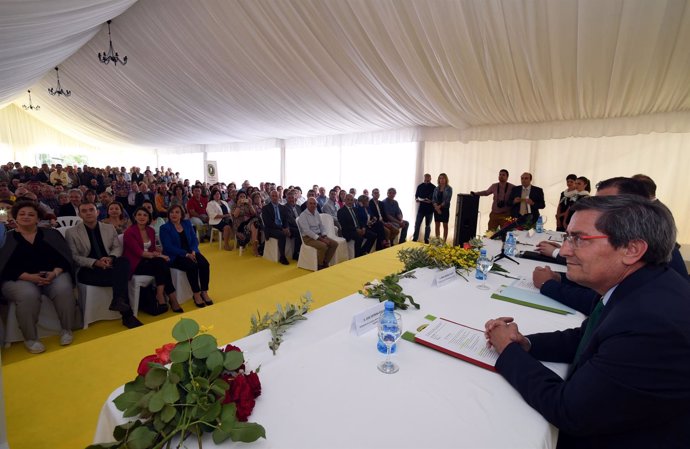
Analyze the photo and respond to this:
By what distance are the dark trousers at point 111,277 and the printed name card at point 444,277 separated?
2838 mm

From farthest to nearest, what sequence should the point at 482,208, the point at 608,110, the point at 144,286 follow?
the point at 482,208
the point at 608,110
the point at 144,286

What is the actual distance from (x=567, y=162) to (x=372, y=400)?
7.28 metres

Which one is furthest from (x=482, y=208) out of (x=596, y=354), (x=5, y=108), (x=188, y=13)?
(x=5, y=108)

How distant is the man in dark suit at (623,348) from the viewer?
0.76 m

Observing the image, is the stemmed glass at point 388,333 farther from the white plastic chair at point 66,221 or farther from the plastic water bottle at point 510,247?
the white plastic chair at point 66,221

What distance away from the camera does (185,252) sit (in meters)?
3.70

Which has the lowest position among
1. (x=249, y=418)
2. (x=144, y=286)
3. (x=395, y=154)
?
(x=144, y=286)

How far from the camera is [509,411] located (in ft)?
3.04

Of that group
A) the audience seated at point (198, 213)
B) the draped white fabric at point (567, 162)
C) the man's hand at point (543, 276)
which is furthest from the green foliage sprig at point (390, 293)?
the draped white fabric at point (567, 162)

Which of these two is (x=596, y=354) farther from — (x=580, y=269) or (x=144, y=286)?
(x=144, y=286)

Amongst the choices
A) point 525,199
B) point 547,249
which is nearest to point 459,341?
point 547,249

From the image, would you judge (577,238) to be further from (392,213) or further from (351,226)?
(392,213)

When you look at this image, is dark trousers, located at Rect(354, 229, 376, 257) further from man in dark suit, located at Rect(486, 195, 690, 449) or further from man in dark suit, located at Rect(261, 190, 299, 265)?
man in dark suit, located at Rect(486, 195, 690, 449)

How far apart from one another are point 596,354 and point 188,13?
641 centimetres
